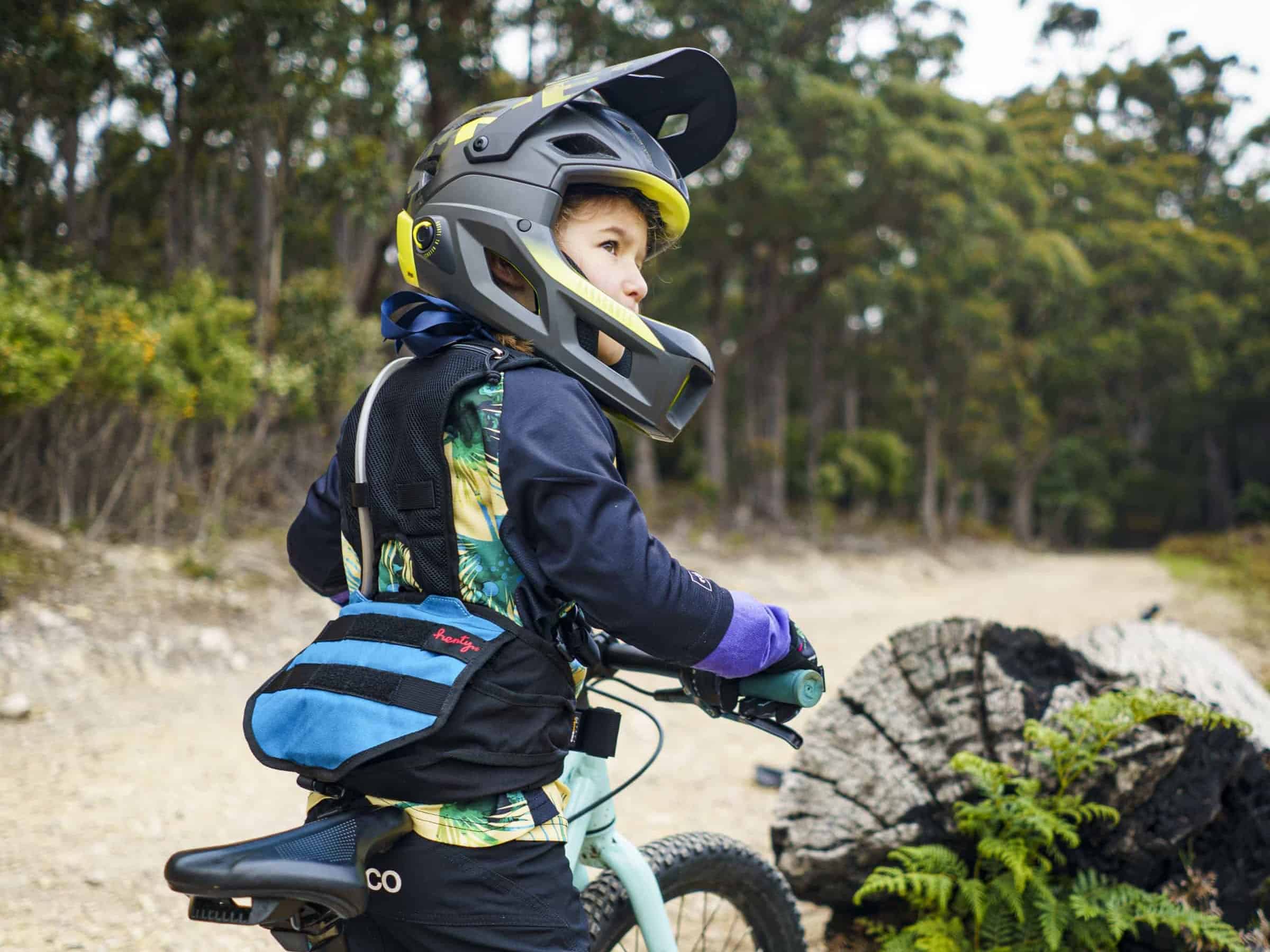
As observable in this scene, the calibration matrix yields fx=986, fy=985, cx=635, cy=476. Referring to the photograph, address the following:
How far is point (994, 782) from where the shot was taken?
300 cm

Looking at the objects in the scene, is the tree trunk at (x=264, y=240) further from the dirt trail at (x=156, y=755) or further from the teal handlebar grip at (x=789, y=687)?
the teal handlebar grip at (x=789, y=687)

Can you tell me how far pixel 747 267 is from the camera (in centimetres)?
2253

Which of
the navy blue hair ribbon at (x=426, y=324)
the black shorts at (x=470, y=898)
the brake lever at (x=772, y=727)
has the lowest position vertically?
the black shorts at (x=470, y=898)

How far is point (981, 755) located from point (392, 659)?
2.45 m

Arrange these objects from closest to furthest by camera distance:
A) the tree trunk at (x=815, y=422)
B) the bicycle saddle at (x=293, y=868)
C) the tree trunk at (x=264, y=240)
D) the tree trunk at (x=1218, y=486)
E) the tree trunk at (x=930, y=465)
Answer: the bicycle saddle at (x=293, y=868) → the tree trunk at (x=264, y=240) → the tree trunk at (x=815, y=422) → the tree trunk at (x=930, y=465) → the tree trunk at (x=1218, y=486)

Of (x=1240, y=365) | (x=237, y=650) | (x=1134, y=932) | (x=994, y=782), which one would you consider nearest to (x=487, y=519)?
(x=994, y=782)

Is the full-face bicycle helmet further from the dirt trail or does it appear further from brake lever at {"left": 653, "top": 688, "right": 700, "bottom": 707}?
the dirt trail

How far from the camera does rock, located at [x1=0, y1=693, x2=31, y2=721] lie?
5.50m

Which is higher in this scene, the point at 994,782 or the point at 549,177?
the point at 549,177

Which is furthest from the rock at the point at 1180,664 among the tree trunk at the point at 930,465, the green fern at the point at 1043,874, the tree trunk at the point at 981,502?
the tree trunk at the point at 981,502

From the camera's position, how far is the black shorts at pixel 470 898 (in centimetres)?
149

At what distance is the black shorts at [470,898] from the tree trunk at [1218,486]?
1602 inches

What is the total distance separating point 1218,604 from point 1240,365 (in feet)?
77.8

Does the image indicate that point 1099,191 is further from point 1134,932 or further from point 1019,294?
point 1134,932
